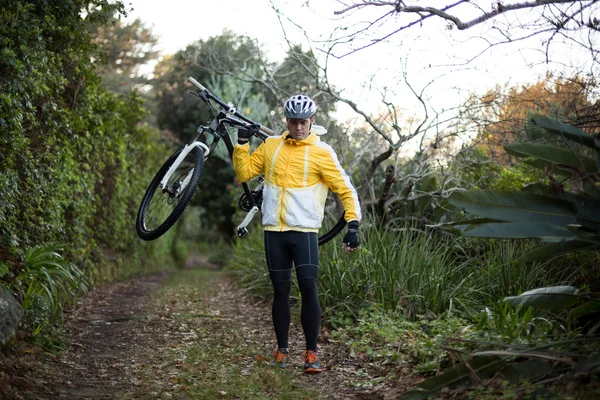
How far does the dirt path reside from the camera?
14.3 feet

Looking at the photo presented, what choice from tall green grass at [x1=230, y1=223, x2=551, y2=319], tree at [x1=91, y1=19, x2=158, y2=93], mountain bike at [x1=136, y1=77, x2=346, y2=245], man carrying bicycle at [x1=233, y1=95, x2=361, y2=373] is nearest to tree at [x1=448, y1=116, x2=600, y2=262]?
man carrying bicycle at [x1=233, y1=95, x2=361, y2=373]

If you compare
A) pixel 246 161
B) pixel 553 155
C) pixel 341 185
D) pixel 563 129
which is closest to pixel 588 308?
pixel 553 155

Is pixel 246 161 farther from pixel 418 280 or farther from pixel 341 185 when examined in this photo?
pixel 418 280

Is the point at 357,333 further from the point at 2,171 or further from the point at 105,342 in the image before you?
the point at 2,171

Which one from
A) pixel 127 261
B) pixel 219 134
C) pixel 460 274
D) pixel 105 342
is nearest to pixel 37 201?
pixel 105 342

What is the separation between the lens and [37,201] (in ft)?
20.3

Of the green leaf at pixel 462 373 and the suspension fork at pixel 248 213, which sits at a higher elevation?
the suspension fork at pixel 248 213

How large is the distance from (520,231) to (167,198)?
3.39 m

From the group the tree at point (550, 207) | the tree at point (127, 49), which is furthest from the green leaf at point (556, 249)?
the tree at point (127, 49)

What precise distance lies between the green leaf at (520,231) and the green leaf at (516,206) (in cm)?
6

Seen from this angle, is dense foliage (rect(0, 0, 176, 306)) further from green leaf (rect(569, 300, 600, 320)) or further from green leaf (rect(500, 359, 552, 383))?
green leaf (rect(569, 300, 600, 320))

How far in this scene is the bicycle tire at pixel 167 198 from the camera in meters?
5.46

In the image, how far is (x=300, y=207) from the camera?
4.85m

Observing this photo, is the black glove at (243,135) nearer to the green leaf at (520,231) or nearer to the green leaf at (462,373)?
the green leaf at (520,231)
